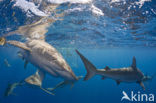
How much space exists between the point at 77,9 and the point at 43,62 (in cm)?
816

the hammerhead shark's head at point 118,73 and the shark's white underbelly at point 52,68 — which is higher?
the shark's white underbelly at point 52,68

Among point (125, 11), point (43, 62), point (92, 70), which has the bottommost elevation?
point (92, 70)

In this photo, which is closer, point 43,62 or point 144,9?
point 43,62

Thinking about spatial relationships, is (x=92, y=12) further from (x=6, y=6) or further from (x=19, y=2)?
(x=6, y=6)

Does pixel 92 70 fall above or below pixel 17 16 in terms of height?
below

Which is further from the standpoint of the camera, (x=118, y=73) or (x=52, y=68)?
(x=118, y=73)

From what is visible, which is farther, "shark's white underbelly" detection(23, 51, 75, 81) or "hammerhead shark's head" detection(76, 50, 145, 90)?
"hammerhead shark's head" detection(76, 50, 145, 90)

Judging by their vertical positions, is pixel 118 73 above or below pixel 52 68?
below

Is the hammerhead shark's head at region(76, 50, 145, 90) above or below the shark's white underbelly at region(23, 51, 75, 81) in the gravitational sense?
below

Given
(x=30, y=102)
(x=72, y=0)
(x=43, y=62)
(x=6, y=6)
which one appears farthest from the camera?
(x=30, y=102)

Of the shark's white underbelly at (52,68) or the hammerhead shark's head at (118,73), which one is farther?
the hammerhead shark's head at (118,73)

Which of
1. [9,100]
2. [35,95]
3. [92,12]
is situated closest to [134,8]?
[92,12]

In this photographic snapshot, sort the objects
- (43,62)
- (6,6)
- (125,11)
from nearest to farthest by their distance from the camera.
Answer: (43,62), (6,6), (125,11)

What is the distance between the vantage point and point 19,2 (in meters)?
9.09
